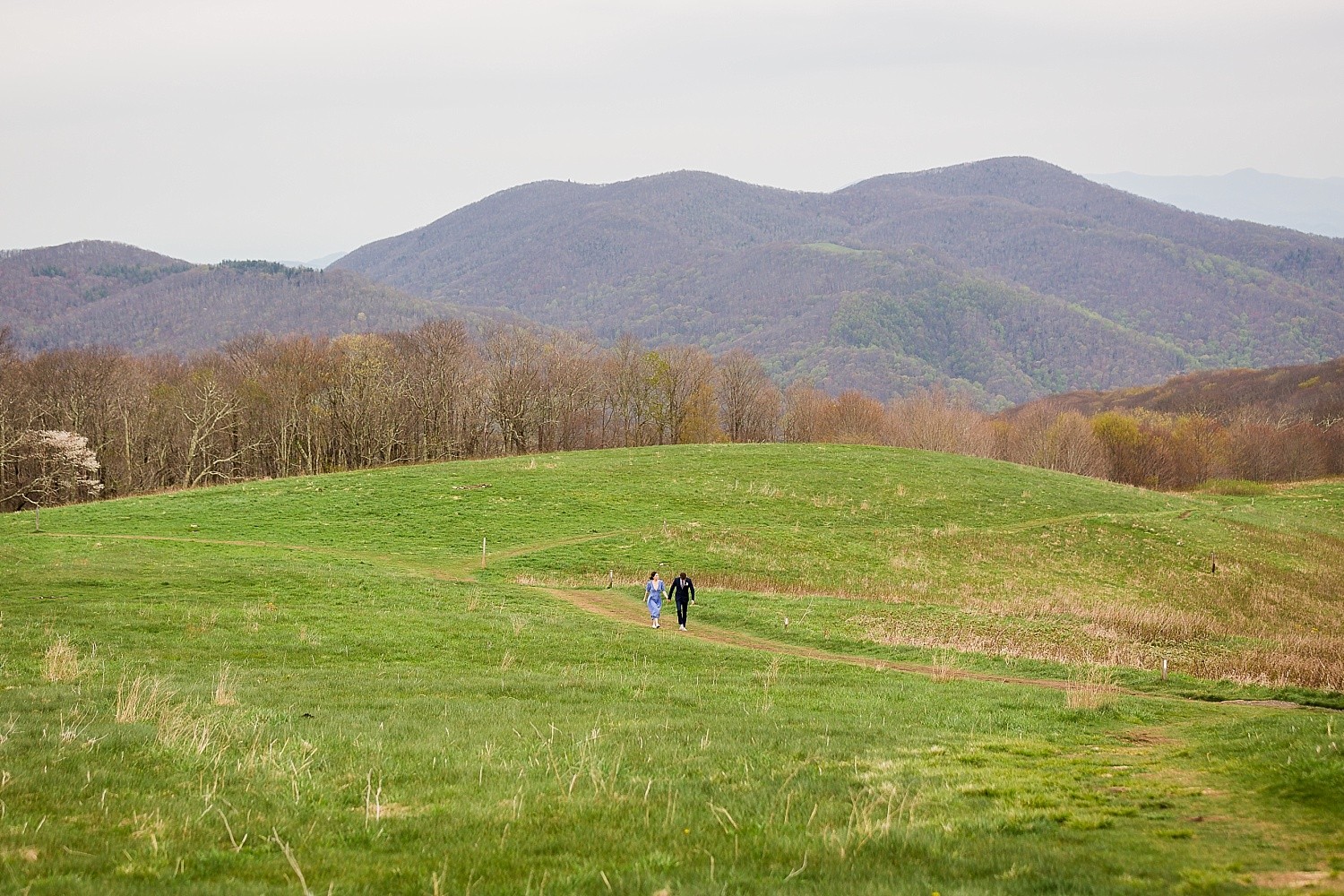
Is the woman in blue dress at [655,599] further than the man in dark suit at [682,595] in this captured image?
Yes

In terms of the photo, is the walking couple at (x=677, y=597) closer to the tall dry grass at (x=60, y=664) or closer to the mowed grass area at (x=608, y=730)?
the mowed grass area at (x=608, y=730)

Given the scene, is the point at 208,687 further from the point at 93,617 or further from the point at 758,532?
the point at 758,532

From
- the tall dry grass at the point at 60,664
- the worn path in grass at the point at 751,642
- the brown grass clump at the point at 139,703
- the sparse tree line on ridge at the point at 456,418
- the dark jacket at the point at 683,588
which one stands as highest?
the sparse tree line on ridge at the point at 456,418

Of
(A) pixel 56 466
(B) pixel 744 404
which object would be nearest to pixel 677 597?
(A) pixel 56 466

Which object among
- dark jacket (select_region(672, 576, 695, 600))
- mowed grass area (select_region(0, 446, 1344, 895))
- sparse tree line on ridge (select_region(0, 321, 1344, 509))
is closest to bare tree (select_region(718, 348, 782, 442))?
sparse tree line on ridge (select_region(0, 321, 1344, 509))

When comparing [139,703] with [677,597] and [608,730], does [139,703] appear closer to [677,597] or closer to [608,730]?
[608,730]

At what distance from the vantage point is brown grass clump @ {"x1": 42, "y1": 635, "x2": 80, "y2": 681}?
50.2ft

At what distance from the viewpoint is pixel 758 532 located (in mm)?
49062

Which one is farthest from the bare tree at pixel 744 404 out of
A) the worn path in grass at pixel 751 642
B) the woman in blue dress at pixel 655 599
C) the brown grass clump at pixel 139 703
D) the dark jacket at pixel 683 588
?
the brown grass clump at pixel 139 703

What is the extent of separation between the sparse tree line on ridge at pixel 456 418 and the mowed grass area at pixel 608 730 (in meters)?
39.2

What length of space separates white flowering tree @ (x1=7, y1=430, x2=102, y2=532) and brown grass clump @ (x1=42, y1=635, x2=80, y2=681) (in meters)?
57.8

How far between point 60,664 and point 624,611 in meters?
18.7

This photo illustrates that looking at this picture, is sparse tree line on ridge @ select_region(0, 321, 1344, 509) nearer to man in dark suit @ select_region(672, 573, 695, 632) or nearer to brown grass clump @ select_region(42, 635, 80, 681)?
man in dark suit @ select_region(672, 573, 695, 632)

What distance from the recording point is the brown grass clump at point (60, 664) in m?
15.3
